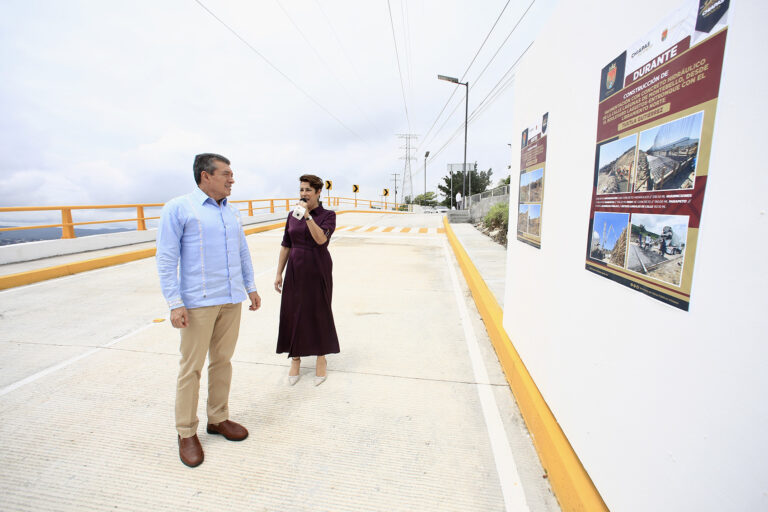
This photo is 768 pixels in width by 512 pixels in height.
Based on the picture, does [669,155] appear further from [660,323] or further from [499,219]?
[499,219]

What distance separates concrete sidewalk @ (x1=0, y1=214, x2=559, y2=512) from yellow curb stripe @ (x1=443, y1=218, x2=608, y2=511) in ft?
0.30

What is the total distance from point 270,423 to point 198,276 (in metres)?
1.35

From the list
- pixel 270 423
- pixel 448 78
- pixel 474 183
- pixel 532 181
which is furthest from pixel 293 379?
pixel 474 183

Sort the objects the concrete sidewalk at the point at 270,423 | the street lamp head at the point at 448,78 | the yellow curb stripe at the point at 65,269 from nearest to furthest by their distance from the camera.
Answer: the concrete sidewalk at the point at 270,423 → the yellow curb stripe at the point at 65,269 → the street lamp head at the point at 448,78

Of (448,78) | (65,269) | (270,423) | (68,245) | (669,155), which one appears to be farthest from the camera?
(448,78)

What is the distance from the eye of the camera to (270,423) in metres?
2.92

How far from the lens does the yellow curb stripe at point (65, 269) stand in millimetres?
6762

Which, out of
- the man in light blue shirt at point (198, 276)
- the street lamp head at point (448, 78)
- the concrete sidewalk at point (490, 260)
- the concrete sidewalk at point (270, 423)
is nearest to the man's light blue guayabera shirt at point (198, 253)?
the man in light blue shirt at point (198, 276)

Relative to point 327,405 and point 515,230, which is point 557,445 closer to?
point 327,405

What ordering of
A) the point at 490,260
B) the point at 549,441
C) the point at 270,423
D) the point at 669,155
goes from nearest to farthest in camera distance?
1. the point at 669,155
2. the point at 549,441
3. the point at 270,423
4. the point at 490,260

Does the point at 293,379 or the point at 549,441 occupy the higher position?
the point at 549,441

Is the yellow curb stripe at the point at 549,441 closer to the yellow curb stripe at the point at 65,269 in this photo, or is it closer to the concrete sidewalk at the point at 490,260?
the concrete sidewalk at the point at 490,260

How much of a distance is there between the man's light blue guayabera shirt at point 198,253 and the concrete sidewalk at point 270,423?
3.76ft

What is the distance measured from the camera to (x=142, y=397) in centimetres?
326
